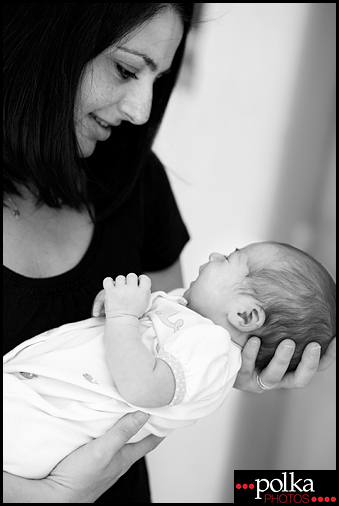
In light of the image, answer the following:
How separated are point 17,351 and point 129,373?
0.83 feet

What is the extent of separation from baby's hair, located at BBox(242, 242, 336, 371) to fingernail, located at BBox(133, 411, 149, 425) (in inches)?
11.5

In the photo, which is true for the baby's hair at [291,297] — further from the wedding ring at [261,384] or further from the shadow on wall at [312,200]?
the shadow on wall at [312,200]

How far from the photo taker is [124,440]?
1.04 m

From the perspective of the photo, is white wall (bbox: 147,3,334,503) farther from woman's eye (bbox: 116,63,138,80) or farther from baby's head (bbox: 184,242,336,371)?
woman's eye (bbox: 116,63,138,80)

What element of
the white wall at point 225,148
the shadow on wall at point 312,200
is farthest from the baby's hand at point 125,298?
the shadow on wall at point 312,200

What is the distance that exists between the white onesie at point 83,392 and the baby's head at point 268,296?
89 mm

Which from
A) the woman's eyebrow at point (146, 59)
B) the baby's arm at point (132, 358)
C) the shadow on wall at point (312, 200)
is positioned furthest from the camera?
the shadow on wall at point (312, 200)

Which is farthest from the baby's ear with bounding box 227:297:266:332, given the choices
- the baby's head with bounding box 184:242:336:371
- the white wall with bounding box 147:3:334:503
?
the white wall with bounding box 147:3:334:503

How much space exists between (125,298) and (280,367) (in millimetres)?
345

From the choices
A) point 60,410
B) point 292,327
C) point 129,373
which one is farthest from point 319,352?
point 60,410

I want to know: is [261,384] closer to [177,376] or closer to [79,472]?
[177,376]

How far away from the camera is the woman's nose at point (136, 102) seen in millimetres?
1195

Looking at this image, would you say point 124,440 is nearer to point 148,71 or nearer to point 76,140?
point 76,140

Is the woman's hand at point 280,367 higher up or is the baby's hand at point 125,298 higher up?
the baby's hand at point 125,298
